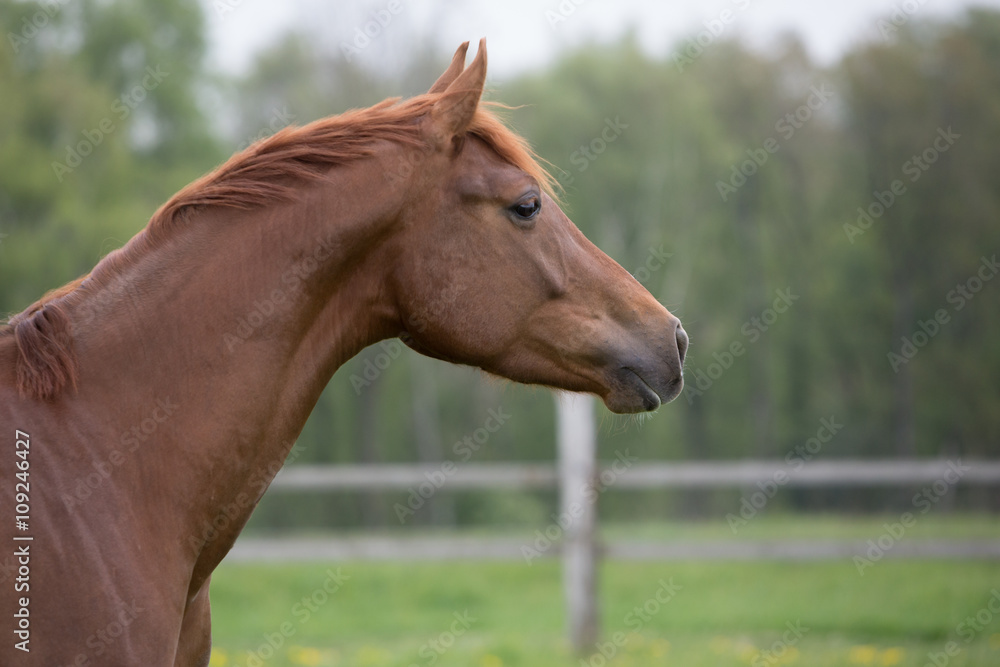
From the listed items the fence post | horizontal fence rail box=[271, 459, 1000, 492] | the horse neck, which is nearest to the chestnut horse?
the horse neck

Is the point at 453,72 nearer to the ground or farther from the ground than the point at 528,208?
farther from the ground

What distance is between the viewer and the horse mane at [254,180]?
1.83 metres

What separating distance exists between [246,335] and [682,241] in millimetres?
18573

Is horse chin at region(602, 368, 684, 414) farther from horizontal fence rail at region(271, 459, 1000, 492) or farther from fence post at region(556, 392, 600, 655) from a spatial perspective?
fence post at region(556, 392, 600, 655)

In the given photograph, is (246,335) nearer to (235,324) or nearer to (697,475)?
(235,324)

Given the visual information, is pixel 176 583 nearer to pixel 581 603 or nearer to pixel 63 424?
pixel 63 424

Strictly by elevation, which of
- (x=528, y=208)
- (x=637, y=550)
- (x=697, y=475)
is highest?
(x=528, y=208)

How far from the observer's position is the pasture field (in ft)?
19.0

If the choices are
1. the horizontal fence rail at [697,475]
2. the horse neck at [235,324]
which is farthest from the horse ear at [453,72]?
the horizontal fence rail at [697,475]

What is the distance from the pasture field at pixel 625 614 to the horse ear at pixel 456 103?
Result: 14.9 feet

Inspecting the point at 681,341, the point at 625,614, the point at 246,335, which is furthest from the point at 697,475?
the point at 246,335

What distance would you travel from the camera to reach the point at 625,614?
743 cm

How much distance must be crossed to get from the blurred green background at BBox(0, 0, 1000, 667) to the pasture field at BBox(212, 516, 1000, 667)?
67 millimetres

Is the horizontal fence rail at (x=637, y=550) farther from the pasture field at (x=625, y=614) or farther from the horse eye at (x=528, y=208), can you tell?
the horse eye at (x=528, y=208)
